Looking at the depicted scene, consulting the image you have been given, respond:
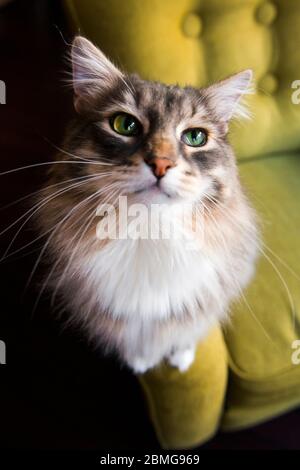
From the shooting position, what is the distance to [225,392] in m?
0.93

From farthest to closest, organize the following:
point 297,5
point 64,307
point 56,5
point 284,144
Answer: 1. point 56,5
2. point 284,144
3. point 297,5
4. point 64,307

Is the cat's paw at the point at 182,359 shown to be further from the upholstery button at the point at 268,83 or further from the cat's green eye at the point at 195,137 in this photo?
the upholstery button at the point at 268,83

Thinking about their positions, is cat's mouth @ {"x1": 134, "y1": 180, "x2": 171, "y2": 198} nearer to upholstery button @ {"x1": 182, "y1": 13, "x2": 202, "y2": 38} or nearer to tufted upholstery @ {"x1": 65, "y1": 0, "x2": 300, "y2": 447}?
tufted upholstery @ {"x1": 65, "y1": 0, "x2": 300, "y2": 447}

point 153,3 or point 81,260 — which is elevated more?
point 153,3

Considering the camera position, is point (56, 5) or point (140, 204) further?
point (56, 5)

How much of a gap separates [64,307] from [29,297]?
0.36 m

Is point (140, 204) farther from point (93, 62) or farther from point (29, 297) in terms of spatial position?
point (29, 297)

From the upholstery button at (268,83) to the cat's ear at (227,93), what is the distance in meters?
0.38

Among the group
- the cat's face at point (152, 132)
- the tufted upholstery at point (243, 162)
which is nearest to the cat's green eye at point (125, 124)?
the cat's face at point (152, 132)

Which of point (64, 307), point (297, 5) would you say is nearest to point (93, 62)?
point (64, 307)

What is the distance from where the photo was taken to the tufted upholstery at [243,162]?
86 centimetres

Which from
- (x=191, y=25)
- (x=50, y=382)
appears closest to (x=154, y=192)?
(x=191, y=25)

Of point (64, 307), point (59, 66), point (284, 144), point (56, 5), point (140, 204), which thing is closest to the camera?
point (140, 204)
